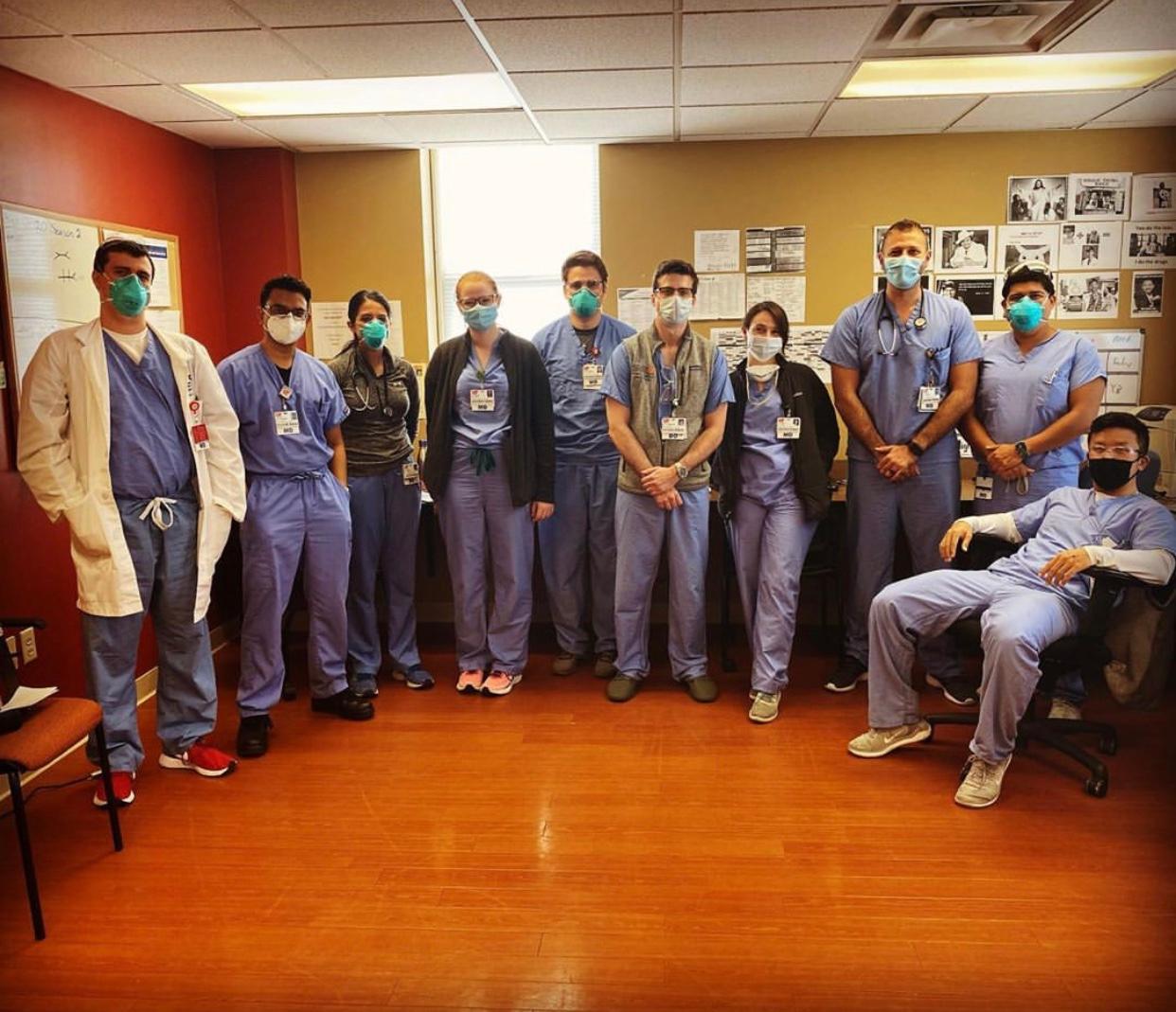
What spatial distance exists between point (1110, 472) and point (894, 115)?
207 centimetres

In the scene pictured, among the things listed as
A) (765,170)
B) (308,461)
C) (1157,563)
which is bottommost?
(1157,563)

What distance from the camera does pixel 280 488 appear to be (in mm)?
3322

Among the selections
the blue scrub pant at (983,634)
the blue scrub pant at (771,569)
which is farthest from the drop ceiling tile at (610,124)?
the blue scrub pant at (983,634)

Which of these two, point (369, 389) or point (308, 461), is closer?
point (308, 461)

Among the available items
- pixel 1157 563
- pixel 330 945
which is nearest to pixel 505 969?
pixel 330 945

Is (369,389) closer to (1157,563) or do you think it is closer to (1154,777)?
(1157,563)

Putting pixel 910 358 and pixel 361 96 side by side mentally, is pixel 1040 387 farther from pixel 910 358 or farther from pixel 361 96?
pixel 361 96

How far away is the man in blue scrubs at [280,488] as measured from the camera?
129 inches

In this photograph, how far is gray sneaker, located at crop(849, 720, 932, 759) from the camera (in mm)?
3197

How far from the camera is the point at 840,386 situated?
3.74m

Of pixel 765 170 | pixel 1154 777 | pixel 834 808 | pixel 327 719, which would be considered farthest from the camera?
pixel 765 170

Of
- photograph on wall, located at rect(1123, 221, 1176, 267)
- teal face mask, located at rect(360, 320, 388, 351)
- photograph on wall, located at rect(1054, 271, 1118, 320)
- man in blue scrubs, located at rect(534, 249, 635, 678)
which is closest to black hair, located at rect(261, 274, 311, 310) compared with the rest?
teal face mask, located at rect(360, 320, 388, 351)

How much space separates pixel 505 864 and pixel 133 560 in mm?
1486

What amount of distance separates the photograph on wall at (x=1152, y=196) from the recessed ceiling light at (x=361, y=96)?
9.88 feet
